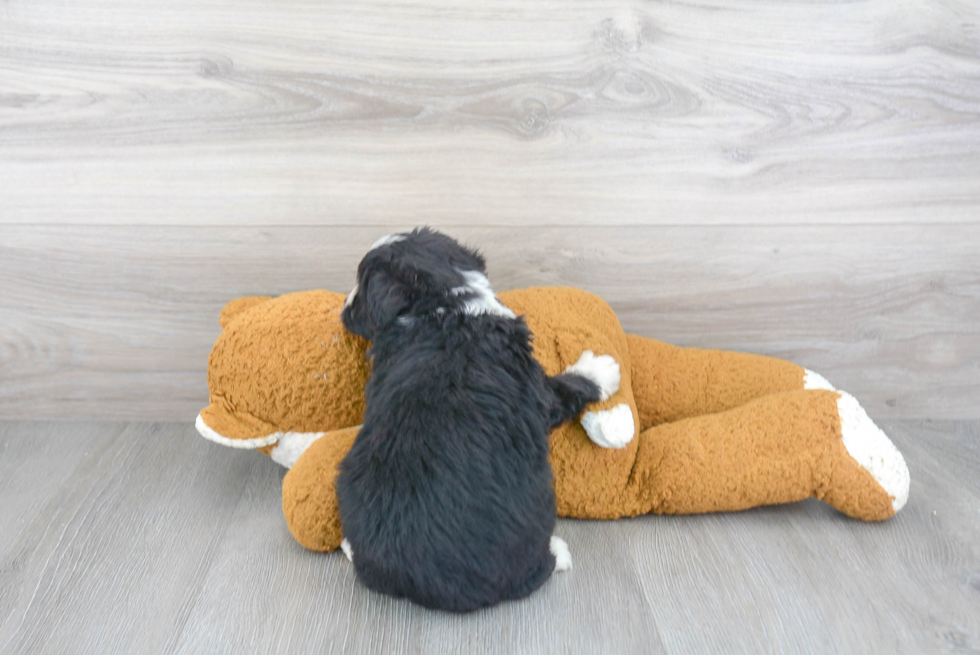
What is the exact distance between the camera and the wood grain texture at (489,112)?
119cm

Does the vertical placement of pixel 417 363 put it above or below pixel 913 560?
above

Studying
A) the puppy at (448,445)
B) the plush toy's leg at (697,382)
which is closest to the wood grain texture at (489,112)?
the plush toy's leg at (697,382)

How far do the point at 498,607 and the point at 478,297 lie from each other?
40 cm

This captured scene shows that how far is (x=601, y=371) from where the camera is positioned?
0.97 metres

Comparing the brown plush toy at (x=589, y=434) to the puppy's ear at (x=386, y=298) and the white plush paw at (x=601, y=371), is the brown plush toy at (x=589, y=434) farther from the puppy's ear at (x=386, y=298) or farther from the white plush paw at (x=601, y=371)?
the puppy's ear at (x=386, y=298)

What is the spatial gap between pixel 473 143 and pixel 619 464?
24.3 inches

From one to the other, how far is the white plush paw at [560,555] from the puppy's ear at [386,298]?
38 cm

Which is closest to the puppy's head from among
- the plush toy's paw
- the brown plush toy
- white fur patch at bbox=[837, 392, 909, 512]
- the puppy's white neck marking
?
the puppy's white neck marking

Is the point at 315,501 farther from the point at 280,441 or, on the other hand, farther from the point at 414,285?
the point at 414,285

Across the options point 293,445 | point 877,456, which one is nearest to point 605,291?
point 877,456

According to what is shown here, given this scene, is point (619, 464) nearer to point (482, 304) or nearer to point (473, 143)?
point (482, 304)

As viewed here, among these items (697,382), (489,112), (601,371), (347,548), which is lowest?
(347,548)

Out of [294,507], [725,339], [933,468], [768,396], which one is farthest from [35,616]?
[933,468]

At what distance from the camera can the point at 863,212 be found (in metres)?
1.28
